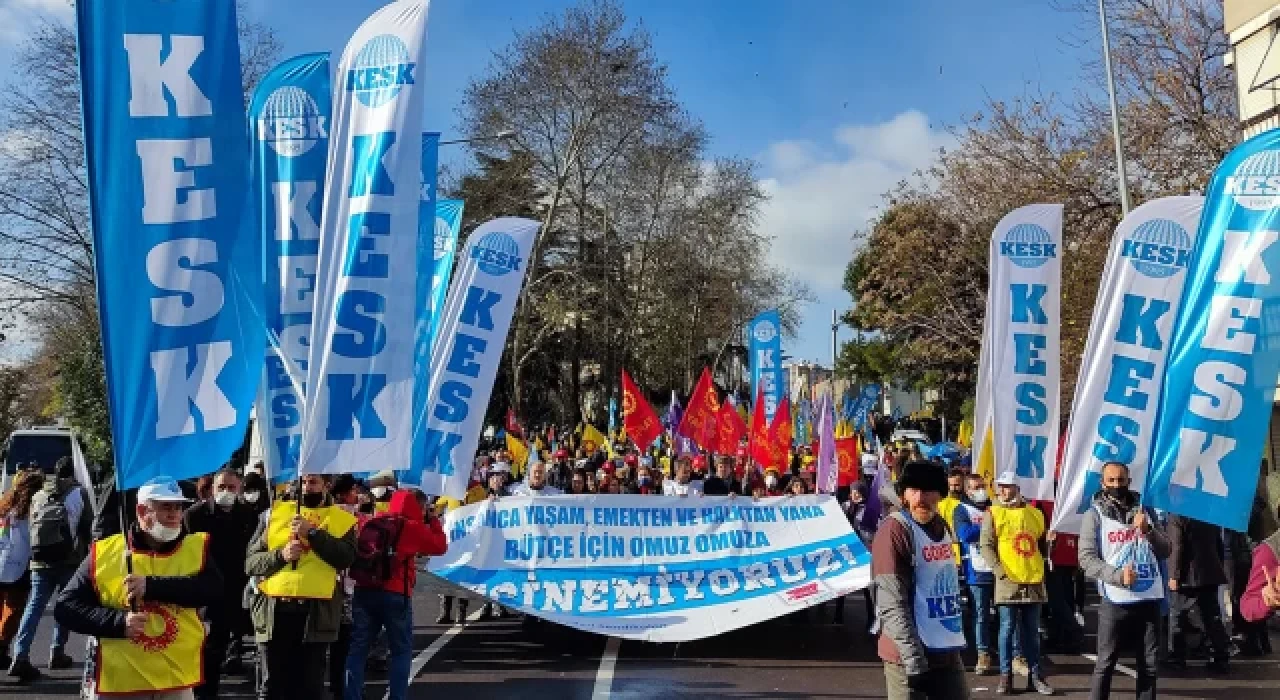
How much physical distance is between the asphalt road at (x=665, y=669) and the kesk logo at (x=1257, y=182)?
4.23 meters

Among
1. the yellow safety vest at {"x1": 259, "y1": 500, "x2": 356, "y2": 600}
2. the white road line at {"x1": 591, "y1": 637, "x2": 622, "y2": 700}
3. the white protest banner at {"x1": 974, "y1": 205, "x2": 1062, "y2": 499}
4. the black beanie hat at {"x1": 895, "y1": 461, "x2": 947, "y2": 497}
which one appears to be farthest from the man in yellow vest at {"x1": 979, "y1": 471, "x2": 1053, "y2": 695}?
the yellow safety vest at {"x1": 259, "y1": 500, "x2": 356, "y2": 600}

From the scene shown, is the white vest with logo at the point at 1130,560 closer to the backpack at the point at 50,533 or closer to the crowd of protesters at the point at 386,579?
the crowd of protesters at the point at 386,579

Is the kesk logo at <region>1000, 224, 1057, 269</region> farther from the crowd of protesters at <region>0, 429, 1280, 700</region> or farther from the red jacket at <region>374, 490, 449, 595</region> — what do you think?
the red jacket at <region>374, 490, 449, 595</region>

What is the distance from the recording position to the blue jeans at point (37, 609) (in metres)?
8.32

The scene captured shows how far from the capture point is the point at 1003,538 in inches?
326

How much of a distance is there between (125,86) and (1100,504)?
6156 mm

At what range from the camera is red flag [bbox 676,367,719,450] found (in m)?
19.0

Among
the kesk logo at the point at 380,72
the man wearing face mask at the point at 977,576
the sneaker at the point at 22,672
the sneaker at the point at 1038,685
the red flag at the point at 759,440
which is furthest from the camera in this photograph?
the red flag at the point at 759,440

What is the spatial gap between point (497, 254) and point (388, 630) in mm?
4552

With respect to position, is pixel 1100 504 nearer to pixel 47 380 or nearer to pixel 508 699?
pixel 508 699

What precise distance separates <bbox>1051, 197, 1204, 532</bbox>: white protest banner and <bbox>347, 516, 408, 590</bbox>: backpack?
4.56m

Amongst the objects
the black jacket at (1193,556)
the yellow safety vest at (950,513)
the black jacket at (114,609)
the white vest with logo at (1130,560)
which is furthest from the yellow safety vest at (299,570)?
the black jacket at (1193,556)

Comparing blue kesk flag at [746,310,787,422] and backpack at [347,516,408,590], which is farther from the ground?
blue kesk flag at [746,310,787,422]

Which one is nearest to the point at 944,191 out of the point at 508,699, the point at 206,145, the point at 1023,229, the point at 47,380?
the point at 1023,229
